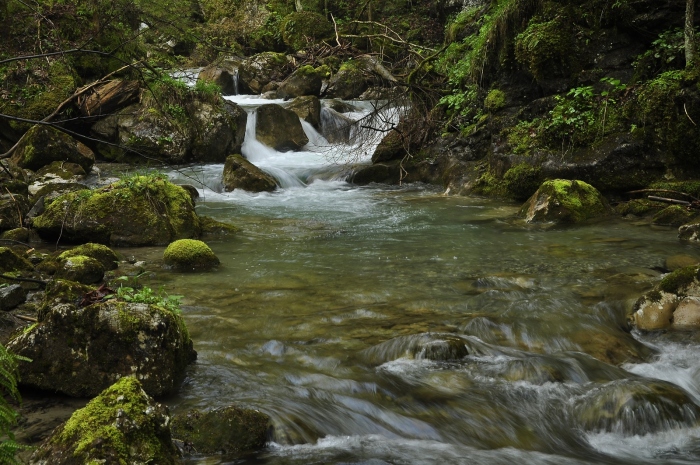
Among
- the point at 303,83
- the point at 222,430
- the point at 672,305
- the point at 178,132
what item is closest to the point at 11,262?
the point at 222,430

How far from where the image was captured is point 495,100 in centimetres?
1399

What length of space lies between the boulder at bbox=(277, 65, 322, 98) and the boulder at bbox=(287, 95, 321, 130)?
2553mm

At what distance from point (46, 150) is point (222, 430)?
12.5 m

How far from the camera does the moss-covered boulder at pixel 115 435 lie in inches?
100

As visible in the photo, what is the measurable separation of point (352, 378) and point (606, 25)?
11.1 m

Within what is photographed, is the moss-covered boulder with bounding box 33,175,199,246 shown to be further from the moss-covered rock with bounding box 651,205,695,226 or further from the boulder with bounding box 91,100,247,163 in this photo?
the moss-covered rock with bounding box 651,205,695,226

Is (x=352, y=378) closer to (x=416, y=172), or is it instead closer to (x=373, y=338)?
(x=373, y=338)

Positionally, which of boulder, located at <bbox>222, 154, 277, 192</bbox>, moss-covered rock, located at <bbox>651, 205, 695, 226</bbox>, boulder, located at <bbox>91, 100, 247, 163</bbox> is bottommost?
boulder, located at <bbox>222, 154, 277, 192</bbox>

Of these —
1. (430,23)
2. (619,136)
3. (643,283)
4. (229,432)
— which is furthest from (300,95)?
(229,432)

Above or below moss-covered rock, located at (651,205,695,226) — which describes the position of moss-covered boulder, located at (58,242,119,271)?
below

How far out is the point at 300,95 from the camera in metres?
23.0

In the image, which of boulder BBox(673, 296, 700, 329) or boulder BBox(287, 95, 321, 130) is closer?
boulder BBox(673, 296, 700, 329)

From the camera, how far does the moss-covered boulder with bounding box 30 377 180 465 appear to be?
8.35 ft

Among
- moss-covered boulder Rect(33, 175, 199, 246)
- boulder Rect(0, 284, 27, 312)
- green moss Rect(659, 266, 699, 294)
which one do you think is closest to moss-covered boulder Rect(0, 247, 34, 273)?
boulder Rect(0, 284, 27, 312)
